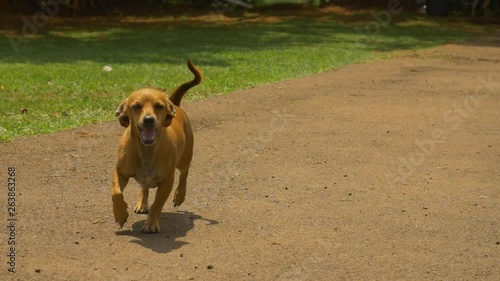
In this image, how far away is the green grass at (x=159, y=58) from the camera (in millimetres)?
14773

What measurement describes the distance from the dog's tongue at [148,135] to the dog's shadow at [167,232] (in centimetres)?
68

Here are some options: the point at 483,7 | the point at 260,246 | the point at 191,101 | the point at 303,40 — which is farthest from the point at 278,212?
the point at 483,7

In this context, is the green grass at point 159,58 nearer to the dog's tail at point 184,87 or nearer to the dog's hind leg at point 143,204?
the dog's tail at point 184,87

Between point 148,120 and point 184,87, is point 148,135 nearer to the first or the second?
point 148,120

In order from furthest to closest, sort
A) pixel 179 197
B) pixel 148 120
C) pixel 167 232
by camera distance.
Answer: pixel 179 197, pixel 167 232, pixel 148 120

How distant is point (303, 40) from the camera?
90.2ft

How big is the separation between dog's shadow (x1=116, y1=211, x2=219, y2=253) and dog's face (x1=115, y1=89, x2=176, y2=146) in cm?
66

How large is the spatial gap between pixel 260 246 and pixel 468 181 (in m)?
3.27

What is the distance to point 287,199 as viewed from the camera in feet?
29.5

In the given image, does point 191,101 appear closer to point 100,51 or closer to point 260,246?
point 260,246

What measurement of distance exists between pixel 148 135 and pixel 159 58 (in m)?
15.0

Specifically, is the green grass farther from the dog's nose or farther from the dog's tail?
the dog's nose

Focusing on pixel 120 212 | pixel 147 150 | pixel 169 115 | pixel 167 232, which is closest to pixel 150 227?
pixel 167 232

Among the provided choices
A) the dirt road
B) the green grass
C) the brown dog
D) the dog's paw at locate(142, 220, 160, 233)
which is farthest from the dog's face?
the green grass
